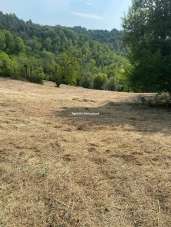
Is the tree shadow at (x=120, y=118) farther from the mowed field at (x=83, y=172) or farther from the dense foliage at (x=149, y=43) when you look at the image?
the dense foliage at (x=149, y=43)

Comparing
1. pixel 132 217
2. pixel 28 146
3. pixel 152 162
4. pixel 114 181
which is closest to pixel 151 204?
pixel 132 217

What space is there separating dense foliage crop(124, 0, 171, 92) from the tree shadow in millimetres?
1121

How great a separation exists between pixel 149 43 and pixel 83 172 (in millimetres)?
9789

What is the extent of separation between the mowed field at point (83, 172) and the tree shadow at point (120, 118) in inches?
2.1

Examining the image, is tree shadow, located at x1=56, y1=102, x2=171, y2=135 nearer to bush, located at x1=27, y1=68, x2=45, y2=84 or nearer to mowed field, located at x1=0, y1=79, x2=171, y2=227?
mowed field, located at x1=0, y1=79, x2=171, y2=227

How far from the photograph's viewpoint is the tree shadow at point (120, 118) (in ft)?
34.9

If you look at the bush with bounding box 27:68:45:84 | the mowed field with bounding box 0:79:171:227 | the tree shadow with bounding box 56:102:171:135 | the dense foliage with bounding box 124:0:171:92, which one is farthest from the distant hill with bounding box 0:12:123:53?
the mowed field with bounding box 0:79:171:227

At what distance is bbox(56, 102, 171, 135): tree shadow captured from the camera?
34.9 ft

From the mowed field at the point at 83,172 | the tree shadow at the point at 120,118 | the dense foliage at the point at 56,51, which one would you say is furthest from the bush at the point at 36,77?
the mowed field at the point at 83,172

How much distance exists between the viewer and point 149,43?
Answer: 1555 cm

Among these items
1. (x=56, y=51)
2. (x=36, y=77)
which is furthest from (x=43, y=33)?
(x=36, y=77)

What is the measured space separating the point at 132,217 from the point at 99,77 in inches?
1647

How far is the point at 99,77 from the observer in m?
46.9

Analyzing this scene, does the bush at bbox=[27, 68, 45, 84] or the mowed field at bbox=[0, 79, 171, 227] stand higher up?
the bush at bbox=[27, 68, 45, 84]
